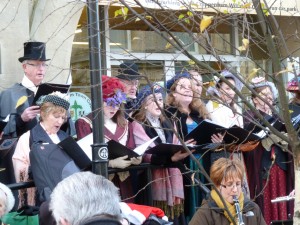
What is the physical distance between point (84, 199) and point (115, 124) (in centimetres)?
369

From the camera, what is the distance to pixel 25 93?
22.9 ft

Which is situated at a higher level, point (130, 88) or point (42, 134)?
point (130, 88)

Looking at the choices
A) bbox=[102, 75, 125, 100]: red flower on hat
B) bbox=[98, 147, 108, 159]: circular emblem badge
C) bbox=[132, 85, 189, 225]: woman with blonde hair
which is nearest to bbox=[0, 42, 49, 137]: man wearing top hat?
bbox=[102, 75, 125, 100]: red flower on hat

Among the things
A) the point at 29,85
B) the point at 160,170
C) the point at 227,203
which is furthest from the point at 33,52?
the point at 227,203

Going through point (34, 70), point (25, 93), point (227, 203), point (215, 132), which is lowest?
point (227, 203)

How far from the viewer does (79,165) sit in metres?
6.06

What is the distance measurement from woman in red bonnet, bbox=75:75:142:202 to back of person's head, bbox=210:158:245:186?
3.03ft

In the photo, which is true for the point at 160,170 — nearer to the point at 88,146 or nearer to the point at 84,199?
the point at 88,146

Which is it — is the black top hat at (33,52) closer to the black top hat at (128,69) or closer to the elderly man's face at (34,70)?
the elderly man's face at (34,70)

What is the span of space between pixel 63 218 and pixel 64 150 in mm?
2811

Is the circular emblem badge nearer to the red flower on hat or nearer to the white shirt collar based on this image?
the red flower on hat

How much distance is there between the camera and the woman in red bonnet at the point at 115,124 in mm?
6664

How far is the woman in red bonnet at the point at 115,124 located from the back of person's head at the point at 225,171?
0.92 meters

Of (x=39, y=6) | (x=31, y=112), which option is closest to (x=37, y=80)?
(x=31, y=112)
